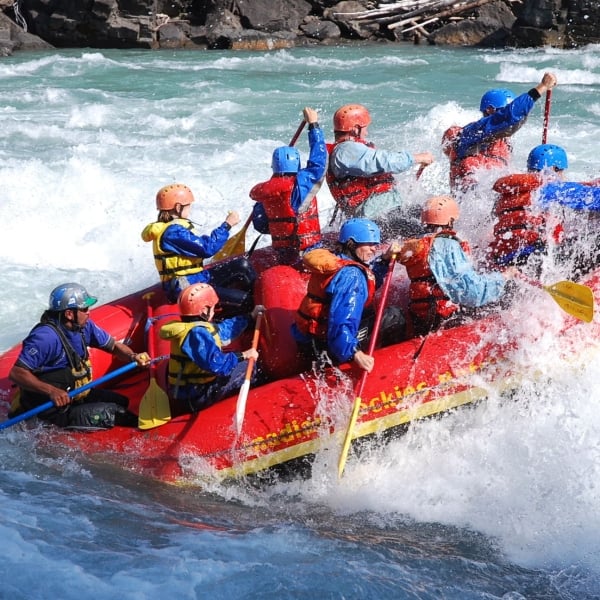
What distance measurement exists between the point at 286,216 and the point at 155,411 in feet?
5.61

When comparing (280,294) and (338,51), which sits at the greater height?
(338,51)

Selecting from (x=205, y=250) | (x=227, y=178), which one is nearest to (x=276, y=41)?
(x=227, y=178)

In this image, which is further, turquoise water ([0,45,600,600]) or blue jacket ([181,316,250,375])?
blue jacket ([181,316,250,375])

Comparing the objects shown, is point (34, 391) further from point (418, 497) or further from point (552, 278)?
point (552, 278)

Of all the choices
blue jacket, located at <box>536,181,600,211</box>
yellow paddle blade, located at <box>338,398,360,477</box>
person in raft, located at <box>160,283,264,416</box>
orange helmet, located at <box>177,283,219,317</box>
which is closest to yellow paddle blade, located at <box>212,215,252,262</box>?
person in raft, located at <box>160,283,264,416</box>

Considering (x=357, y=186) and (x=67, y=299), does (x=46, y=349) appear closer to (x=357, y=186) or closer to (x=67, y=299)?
(x=67, y=299)

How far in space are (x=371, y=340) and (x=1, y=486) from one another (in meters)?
2.23

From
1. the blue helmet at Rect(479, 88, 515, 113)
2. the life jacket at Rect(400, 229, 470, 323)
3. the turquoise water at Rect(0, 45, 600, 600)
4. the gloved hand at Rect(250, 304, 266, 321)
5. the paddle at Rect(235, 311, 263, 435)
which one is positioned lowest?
the turquoise water at Rect(0, 45, 600, 600)

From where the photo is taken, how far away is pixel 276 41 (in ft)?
75.0

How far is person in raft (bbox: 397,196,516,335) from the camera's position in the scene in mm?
5172

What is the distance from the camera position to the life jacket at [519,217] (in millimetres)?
5645

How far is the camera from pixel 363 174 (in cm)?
639

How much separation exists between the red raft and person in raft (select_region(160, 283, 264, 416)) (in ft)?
0.41

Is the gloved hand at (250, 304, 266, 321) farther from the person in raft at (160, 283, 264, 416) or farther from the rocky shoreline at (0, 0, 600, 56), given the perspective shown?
the rocky shoreline at (0, 0, 600, 56)
